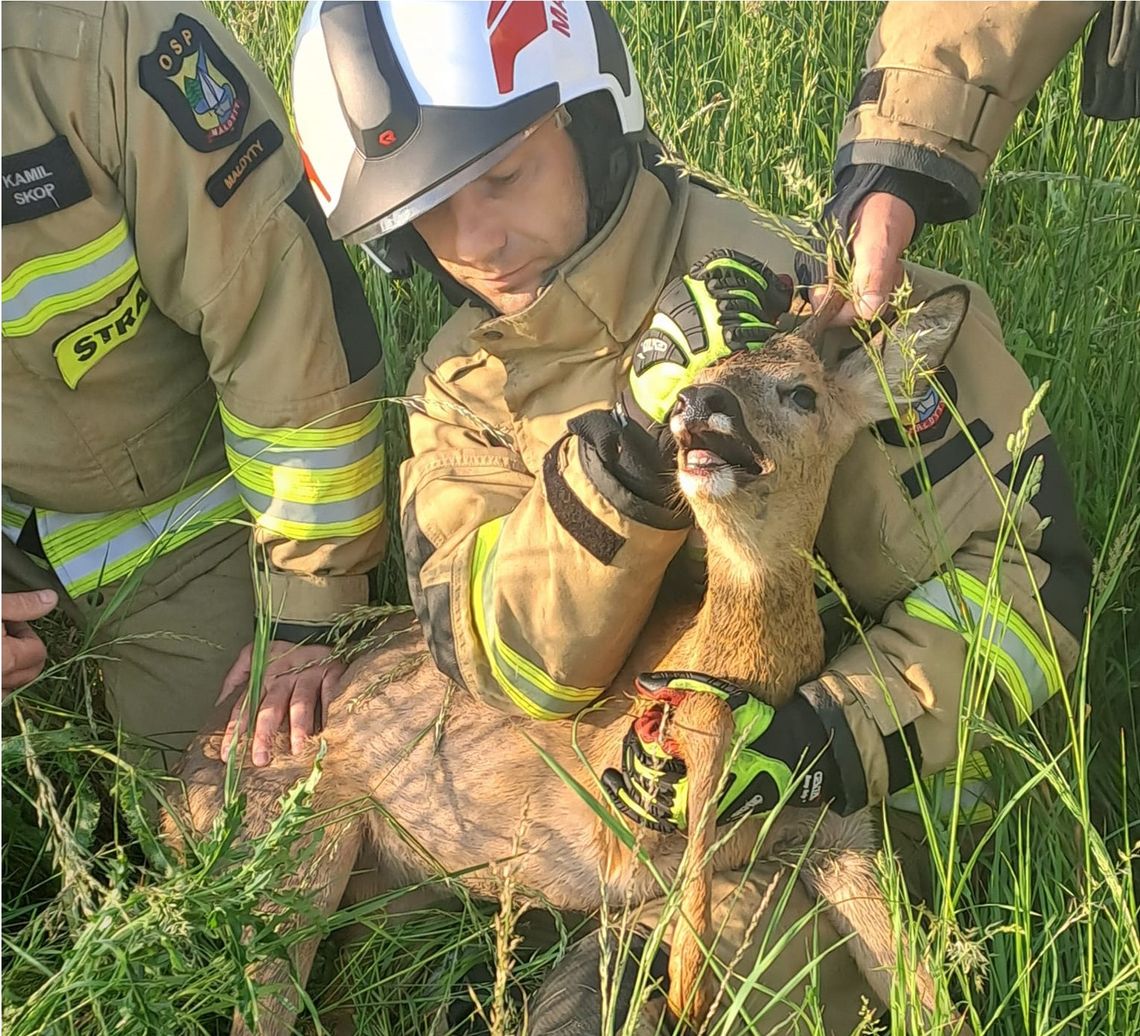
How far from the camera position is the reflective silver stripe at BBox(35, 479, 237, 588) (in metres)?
3.63

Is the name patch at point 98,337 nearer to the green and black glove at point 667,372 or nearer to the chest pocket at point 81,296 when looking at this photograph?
the chest pocket at point 81,296

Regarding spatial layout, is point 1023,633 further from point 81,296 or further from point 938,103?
point 81,296

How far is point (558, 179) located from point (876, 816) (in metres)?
1.57

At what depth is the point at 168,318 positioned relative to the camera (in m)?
3.47

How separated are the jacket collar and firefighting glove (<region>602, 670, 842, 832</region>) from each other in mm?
774

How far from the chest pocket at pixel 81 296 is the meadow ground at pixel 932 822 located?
76cm

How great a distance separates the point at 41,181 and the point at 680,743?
6.37ft

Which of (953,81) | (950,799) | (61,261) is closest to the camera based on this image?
(953,81)

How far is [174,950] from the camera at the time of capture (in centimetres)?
226

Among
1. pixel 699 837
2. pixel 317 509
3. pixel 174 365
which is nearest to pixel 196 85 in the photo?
pixel 174 365

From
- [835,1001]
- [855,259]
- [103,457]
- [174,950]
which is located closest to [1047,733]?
[835,1001]

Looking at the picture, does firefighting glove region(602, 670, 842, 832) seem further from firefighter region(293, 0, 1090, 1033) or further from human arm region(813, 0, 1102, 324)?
human arm region(813, 0, 1102, 324)

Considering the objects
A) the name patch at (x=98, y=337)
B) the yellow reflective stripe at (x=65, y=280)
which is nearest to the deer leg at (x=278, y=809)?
the name patch at (x=98, y=337)

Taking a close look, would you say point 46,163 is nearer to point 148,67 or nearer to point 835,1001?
point 148,67
